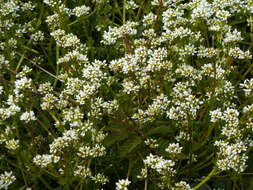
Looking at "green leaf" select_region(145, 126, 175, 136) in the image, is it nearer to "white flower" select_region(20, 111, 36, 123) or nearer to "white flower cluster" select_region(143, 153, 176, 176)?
"white flower cluster" select_region(143, 153, 176, 176)

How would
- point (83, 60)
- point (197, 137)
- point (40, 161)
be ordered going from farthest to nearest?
point (83, 60) < point (197, 137) < point (40, 161)

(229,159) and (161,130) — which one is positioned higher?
(161,130)

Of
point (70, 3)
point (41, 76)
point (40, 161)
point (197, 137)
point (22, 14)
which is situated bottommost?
point (40, 161)

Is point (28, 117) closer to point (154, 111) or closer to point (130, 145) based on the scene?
point (130, 145)

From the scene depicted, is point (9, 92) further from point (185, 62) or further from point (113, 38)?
point (185, 62)

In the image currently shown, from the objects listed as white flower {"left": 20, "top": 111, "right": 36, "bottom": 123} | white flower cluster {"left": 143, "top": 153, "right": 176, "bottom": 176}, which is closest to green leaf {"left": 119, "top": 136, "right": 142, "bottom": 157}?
white flower cluster {"left": 143, "top": 153, "right": 176, "bottom": 176}

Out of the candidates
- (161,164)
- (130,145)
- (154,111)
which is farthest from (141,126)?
(161,164)

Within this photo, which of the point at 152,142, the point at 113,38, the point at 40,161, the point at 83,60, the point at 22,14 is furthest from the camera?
the point at 22,14

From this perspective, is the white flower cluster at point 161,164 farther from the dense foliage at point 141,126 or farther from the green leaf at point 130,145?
the green leaf at point 130,145

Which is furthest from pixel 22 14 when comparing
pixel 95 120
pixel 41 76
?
pixel 95 120

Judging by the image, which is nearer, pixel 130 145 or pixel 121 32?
pixel 130 145

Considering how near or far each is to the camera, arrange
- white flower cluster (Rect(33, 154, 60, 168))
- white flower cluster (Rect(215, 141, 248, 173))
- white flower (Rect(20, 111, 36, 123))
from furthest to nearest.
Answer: white flower (Rect(20, 111, 36, 123)), white flower cluster (Rect(33, 154, 60, 168)), white flower cluster (Rect(215, 141, 248, 173))
